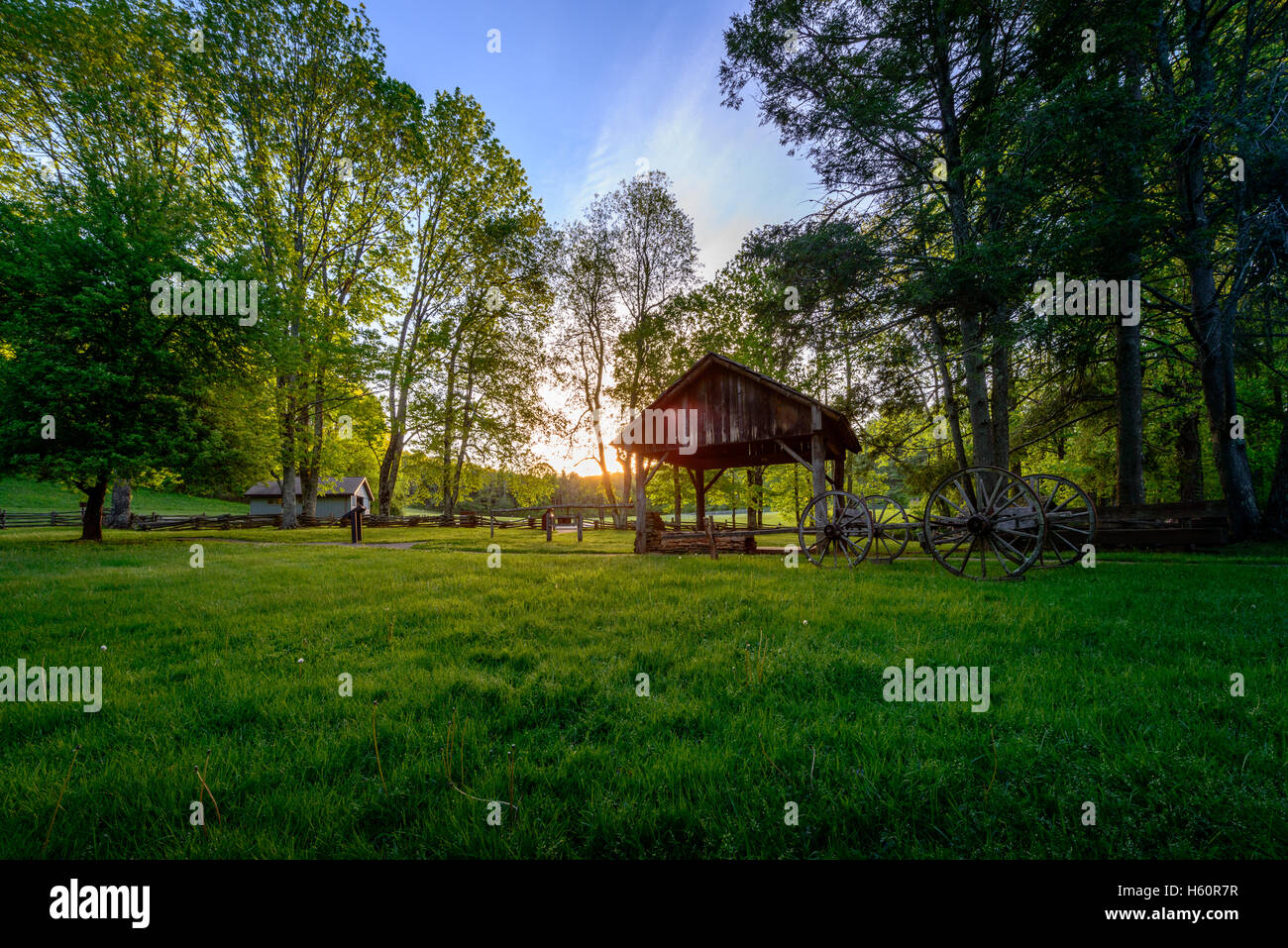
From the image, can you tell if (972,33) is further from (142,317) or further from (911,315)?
(142,317)

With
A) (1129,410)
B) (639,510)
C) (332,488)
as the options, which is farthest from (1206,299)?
(332,488)

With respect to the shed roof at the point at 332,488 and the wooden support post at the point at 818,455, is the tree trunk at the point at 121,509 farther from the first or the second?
the wooden support post at the point at 818,455

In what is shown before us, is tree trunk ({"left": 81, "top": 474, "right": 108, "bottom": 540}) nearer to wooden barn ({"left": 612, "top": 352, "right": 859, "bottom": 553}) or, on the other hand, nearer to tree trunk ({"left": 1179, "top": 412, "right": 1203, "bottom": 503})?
wooden barn ({"left": 612, "top": 352, "right": 859, "bottom": 553})

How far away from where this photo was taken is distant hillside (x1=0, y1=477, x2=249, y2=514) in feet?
124

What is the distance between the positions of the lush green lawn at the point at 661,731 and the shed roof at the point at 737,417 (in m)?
7.28

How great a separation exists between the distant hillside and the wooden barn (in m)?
38.9

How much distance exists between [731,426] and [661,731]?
468 inches

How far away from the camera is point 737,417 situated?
1388 centimetres

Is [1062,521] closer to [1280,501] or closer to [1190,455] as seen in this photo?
[1280,501]

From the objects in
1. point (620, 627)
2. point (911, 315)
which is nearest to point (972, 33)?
point (911, 315)

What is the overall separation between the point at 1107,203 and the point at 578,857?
47.9 feet

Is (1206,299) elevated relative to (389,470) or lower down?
elevated
